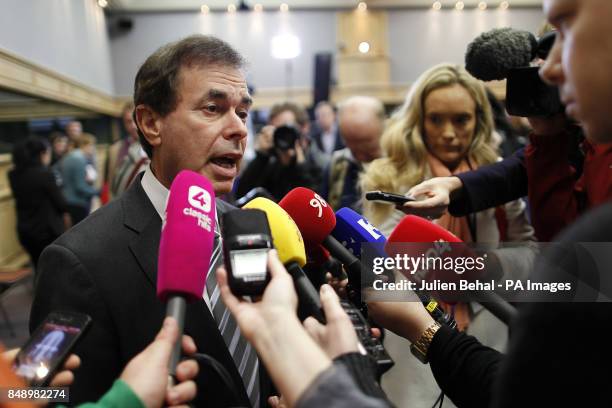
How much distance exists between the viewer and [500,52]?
1.25 m

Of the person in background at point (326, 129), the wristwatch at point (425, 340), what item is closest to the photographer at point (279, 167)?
the wristwatch at point (425, 340)

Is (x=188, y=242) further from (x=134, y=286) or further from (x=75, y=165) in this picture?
(x=75, y=165)

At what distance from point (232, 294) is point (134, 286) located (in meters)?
0.41

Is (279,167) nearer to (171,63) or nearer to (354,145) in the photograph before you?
(354,145)

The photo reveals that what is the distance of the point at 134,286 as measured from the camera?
1.08 m

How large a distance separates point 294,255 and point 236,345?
364 mm

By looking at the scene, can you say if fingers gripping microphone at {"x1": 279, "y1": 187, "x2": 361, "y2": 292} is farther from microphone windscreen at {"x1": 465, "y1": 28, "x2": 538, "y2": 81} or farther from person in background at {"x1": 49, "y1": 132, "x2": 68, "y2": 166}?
person in background at {"x1": 49, "y1": 132, "x2": 68, "y2": 166}

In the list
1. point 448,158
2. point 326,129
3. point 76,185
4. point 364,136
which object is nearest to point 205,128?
point 448,158

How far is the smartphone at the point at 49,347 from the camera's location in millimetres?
694

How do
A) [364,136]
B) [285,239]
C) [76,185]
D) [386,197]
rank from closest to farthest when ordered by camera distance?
[285,239] < [386,197] < [364,136] < [76,185]

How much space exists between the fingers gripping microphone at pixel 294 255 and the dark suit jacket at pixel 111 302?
→ 261mm

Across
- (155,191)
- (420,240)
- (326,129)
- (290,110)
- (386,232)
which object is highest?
(290,110)

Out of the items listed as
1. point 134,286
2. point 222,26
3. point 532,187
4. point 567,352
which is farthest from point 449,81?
point 222,26

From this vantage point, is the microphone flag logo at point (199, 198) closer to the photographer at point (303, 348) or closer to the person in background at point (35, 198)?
the photographer at point (303, 348)
